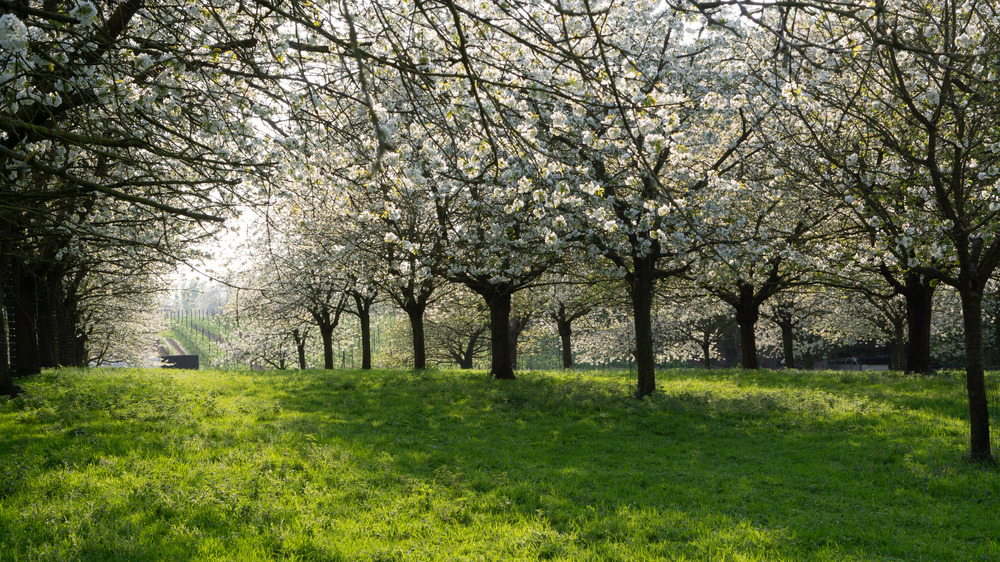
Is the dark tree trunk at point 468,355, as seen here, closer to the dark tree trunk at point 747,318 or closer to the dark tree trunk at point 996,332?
the dark tree trunk at point 747,318

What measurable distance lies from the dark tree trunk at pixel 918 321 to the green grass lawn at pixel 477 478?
6857 mm

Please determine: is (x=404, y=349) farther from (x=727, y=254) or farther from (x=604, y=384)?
(x=727, y=254)

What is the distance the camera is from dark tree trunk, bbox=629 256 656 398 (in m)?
16.8

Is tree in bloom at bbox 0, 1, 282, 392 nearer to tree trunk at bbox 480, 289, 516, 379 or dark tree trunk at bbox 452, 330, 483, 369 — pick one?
tree trunk at bbox 480, 289, 516, 379

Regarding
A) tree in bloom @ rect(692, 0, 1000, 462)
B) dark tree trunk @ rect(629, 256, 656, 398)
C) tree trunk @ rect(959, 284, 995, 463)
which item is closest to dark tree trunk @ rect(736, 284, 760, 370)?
dark tree trunk @ rect(629, 256, 656, 398)

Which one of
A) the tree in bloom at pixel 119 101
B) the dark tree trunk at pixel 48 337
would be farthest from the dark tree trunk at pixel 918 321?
the dark tree trunk at pixel 48 337

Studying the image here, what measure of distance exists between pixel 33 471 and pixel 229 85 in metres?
5.54

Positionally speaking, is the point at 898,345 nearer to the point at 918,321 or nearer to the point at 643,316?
the point at 918,321

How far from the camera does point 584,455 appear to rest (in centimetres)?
1127

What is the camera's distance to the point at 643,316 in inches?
665

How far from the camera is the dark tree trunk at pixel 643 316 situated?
16.8 metres

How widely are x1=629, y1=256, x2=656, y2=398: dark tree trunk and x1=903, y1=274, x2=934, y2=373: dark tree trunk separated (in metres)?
10.6

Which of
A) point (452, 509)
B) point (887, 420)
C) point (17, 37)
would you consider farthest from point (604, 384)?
point (17, 37)

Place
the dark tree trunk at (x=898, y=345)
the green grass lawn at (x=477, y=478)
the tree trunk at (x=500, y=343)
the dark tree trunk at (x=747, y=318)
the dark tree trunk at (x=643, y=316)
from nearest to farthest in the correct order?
the green grass lawn at (x=477, y=478) → the dark tree trunk at (x=643, y=316) → the tree trunk at (x=500, y=343) → the dark tree trunk at (x=747, y=318) → the dark tree trunk at (x=898, y=345)
